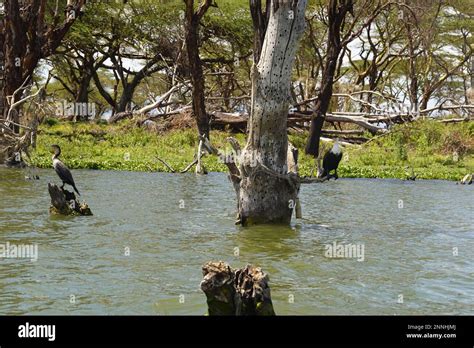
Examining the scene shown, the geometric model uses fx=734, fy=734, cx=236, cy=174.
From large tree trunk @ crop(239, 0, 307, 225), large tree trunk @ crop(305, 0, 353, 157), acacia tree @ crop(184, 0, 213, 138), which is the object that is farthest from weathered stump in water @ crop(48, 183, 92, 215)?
large tree trunk @ crop(305, 0, 353, 157)

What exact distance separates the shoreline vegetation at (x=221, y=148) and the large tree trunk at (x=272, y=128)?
959 cm

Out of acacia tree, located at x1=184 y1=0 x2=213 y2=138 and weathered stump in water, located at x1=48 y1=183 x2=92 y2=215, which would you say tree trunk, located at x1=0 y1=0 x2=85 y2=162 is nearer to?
acacia tree, located at x1=184 y1=0 x2=213 y2=138

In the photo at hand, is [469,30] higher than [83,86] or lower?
higher

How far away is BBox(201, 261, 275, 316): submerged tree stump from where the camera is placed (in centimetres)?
649

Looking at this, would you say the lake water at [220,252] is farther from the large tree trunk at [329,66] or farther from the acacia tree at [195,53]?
the large tree trunk at [329,66]

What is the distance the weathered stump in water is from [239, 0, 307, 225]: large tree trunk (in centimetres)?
313

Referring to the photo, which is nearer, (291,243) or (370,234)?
(291,243)

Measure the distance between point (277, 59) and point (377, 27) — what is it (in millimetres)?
28536

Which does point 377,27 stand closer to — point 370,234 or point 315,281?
point 370,234

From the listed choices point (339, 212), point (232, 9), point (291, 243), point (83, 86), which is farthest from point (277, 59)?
point (83, 86)

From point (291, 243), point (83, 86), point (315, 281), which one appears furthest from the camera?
point (83, 86)

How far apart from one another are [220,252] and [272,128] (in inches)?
119

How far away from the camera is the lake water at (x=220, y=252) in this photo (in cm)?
817
